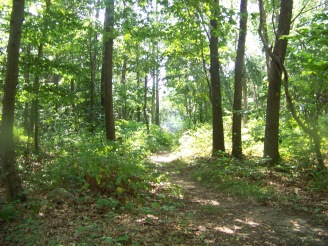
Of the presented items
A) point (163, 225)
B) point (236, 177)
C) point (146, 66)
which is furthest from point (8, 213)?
point (146, 66)

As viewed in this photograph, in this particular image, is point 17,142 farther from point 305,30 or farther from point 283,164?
point 305,30

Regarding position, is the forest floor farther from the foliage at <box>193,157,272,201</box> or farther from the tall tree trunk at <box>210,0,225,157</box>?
the tall tree trunk at <box>210,0,225,157</box>

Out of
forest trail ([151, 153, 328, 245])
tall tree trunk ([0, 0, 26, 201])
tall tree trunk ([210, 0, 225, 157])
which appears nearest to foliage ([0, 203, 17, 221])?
tall tree trunk ([0, 0, 26, 201])

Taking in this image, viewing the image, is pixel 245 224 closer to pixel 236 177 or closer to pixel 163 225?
pixel 163 225

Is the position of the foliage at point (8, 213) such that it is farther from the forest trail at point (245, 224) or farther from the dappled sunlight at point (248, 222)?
the dappled sunlight at point (248, 222)

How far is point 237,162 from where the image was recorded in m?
10.1

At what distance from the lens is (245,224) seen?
5.30 m

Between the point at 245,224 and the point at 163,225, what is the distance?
1508 millimetres

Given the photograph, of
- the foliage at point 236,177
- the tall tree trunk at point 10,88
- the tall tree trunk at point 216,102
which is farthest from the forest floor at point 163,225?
the tall tree trunk at point 216,102

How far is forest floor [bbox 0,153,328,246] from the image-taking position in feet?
14.3

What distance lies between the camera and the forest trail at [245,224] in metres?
4.52

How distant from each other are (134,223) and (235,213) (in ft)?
7.24

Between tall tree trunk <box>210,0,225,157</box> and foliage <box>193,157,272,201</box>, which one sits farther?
tall tree trunk <box>210,0,225,157</box>

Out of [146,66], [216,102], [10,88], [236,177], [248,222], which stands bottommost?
[248,222]
